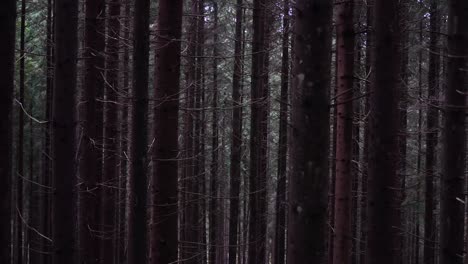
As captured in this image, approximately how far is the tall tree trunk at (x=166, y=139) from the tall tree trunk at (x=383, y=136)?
2.60m

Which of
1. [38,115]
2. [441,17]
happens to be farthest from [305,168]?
[38,115]

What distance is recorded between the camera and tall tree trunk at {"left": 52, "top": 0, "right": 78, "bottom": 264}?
6145mm

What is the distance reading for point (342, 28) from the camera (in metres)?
8.73

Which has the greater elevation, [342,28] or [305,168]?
[342,28]

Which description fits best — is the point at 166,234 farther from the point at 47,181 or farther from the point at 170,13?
the point at 47,181

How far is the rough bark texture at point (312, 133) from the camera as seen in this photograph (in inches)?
174

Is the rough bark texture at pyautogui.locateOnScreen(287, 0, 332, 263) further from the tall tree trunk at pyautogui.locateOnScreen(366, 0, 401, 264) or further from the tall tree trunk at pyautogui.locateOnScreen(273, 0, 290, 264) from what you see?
the tall tree trunk at pyautogui.locateOnScreen(273, 0, 290, 264)

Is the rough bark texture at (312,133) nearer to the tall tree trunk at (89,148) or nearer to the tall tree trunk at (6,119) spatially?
the tall tree trunk at (6,119)

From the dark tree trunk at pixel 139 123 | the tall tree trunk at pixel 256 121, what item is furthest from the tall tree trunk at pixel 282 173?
the dark tree trunk at pixel 139 123

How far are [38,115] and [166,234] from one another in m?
19.3

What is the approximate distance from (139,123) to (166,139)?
592 mm

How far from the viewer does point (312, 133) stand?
444 cm

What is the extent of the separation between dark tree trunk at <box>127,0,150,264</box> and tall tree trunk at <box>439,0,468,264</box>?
3724mm

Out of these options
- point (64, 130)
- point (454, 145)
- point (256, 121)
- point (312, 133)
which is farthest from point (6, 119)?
point (256, 121)
